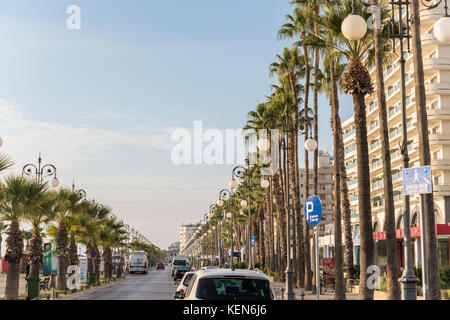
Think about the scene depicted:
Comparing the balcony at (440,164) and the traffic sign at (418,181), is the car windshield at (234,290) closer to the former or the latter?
the traffic sign at (418,181)

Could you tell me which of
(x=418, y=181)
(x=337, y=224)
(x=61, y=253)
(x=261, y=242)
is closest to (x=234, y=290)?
(x=418, y=181)

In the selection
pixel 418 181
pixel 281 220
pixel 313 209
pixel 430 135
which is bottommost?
pixel 313 209

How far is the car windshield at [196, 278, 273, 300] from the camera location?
992 cm

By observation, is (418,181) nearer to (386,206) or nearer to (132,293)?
(386,206)

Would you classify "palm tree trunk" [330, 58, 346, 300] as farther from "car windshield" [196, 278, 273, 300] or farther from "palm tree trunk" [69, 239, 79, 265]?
"palm tree trunk" [69, 239, 79, 265]

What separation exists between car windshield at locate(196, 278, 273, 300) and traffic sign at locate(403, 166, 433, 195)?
522 cm

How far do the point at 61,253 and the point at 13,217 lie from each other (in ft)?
42.7

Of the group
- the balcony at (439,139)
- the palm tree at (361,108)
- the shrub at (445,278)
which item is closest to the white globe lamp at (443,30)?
the palm tree at (361,108)

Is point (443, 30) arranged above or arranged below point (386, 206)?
above

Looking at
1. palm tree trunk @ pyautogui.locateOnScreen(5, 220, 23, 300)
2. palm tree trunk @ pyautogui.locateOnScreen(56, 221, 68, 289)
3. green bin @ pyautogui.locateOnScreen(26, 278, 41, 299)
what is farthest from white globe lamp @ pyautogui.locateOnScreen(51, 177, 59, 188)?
palm tree trunk @ pyautogui.locateOnScreen(56, 221, 68, 289)

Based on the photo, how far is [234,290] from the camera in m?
10.4

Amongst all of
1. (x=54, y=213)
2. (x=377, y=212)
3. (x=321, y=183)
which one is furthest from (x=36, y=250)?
(x=321, y=183)

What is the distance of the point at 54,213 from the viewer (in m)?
34.1
